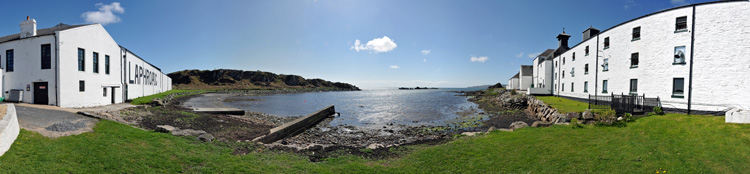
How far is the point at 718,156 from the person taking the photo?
868 centimetres

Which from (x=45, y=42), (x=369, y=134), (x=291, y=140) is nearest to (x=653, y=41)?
(x=369, y=134)

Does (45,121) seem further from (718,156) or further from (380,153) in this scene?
(718,156)

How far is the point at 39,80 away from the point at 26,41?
122 inches

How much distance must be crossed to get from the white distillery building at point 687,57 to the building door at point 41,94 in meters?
45.7

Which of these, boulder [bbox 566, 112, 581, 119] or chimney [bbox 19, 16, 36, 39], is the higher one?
chimney [bbox 19, 16, 36, 39]

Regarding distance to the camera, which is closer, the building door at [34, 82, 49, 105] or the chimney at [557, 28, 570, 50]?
the building door at [34, 82, 49, 105]

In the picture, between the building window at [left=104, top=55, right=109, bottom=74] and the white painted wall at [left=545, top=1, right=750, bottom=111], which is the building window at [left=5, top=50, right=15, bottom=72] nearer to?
the building window at [left=104, top=55, right=109, bottom=74]

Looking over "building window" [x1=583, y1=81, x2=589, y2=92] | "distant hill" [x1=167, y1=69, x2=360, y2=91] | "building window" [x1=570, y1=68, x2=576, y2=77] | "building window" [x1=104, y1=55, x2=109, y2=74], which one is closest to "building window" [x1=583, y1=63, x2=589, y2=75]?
"building window" [x1=583, y1=81, x2=589, y2=92]

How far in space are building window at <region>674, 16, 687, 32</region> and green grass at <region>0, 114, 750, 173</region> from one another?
9836 mm

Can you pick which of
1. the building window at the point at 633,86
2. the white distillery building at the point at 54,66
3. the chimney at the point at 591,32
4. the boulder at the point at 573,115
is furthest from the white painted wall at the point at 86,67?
the chimney at the point at 591,32

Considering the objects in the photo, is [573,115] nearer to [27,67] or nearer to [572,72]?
[572,72]

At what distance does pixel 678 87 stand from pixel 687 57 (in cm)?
213

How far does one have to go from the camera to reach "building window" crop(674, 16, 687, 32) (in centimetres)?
1838

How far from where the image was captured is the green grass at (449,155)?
7719 millimetres
